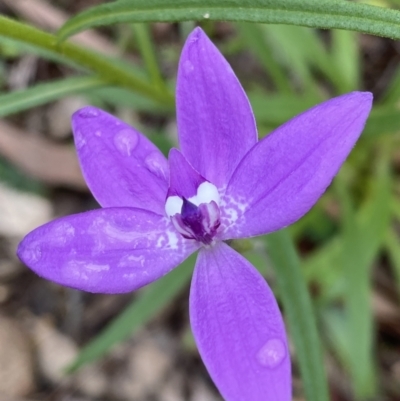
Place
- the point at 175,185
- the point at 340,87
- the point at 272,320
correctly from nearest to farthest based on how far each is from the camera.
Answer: the point at 272,320, the point at 175,185, the point at 340,87

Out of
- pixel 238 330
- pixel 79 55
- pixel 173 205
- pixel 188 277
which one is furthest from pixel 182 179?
pixel 188 277

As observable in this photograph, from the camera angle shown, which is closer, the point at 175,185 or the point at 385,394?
the point at 175,185

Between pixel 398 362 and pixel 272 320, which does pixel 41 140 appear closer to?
pixel 398 362

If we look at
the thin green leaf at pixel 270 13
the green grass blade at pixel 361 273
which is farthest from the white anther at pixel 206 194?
the green grass blade at pixel 361 273

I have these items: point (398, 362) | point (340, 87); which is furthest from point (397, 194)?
point (398, 362)

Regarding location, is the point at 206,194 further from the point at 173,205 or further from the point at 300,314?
the point at 300,314

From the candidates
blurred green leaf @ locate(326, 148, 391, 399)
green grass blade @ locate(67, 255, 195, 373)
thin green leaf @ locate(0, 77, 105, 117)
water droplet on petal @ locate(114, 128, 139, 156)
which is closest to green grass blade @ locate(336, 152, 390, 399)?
blurred green leaf @ locate(326, 148, 391, 399)
